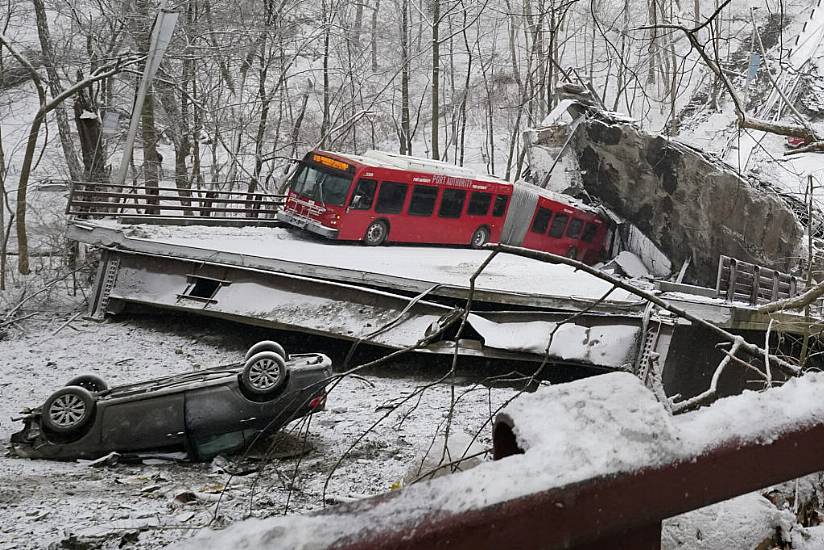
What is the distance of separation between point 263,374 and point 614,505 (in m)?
7.56

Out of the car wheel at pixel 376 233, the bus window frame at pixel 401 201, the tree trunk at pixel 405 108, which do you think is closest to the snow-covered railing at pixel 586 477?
the bus window frame at pixel 401 201

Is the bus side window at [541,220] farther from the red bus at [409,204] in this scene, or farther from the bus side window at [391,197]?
the bus side window at [391,197]

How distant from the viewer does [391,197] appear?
19062 mm

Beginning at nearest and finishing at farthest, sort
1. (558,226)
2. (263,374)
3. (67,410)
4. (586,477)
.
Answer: (586,477), (67,410), (263,374), (558,226)

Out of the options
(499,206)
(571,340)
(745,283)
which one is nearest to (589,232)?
(499,206)

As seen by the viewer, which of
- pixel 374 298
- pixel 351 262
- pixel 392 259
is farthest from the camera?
pixel 392 259

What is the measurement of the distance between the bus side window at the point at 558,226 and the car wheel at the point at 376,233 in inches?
276

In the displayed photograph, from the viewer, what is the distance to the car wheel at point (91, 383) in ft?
28.0

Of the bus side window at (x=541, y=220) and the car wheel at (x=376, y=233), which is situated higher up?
the bus side window at (x=541, y=220)

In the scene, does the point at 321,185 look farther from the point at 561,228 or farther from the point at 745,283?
the point at 745,283

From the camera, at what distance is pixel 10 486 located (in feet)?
23.6

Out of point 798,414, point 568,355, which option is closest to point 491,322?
point 568,355

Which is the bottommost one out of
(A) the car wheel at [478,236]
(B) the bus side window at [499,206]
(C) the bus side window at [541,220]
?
(A) the car wheel at [478,236]

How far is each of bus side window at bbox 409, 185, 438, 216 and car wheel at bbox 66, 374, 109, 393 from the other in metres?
11.9
